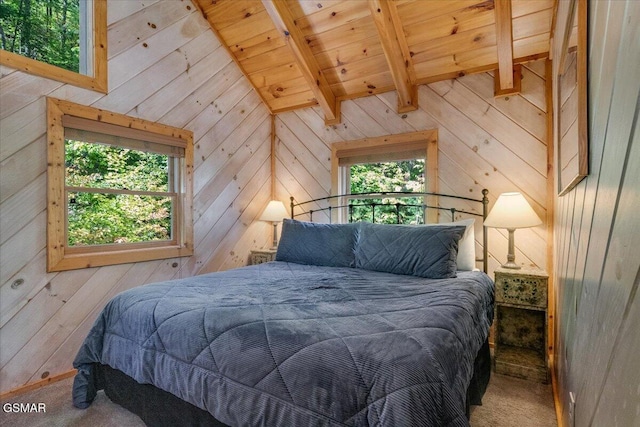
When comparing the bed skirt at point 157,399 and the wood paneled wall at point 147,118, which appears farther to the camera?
the wood paneled wall at point 147,118

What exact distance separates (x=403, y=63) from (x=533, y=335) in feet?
7.91

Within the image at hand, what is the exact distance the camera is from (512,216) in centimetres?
242

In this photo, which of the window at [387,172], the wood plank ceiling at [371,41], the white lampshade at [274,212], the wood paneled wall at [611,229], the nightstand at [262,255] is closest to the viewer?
the wood paneled wall at [611,229]

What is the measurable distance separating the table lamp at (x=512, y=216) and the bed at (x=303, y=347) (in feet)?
1.18

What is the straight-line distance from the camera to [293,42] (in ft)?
9.73

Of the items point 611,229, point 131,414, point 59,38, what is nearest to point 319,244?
point 131,414

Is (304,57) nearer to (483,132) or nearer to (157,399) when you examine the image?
(483,132)

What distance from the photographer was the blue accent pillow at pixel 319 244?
2645mm

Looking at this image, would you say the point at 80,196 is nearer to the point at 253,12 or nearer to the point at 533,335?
the point at 253,12

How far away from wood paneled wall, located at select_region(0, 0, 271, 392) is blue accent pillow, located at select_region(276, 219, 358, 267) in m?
0.96

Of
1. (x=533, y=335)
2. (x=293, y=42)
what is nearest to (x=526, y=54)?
(x=293, y=42)

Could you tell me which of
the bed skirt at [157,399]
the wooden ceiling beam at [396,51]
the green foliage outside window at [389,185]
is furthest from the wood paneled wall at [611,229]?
the green foliage outside window at [389,185]

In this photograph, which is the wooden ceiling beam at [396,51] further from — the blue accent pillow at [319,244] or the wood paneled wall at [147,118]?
the wood paneled wall at [147,118]

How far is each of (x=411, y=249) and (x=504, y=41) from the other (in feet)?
5.48
